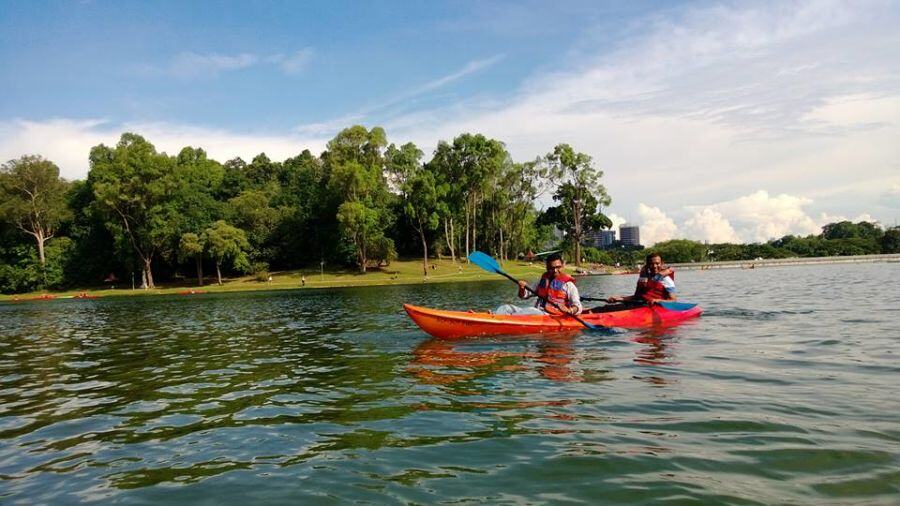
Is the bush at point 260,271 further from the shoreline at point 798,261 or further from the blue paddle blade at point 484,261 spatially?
the shoreline at point 798,261

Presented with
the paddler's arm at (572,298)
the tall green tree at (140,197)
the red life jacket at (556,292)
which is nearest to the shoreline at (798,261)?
the tall green tree at (140,197)

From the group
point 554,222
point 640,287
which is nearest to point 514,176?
point 554,222

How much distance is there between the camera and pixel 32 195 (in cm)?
6638

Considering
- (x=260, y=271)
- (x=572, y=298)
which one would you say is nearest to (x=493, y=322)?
(x=572, y=298)

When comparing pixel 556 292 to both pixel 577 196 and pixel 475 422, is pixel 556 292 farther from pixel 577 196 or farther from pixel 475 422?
pixel 577 196

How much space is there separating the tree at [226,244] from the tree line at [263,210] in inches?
6.1

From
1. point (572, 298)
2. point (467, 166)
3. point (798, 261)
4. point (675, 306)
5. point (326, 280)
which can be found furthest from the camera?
point (798, 261)

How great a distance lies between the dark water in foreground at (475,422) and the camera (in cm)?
544

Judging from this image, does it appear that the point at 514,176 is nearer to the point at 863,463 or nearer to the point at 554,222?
the point at 554,222

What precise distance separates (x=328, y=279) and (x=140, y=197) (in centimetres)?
2199

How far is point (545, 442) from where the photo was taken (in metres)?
6.55

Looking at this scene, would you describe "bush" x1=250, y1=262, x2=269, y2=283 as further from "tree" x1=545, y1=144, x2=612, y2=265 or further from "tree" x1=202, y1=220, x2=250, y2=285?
"tree" x1=545, y1=144, x2=612, y2=265

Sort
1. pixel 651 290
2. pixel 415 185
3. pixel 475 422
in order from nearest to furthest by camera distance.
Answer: pixel 475 422
pixel 651 290
pixel 415 185

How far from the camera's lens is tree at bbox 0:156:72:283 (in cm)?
6488
